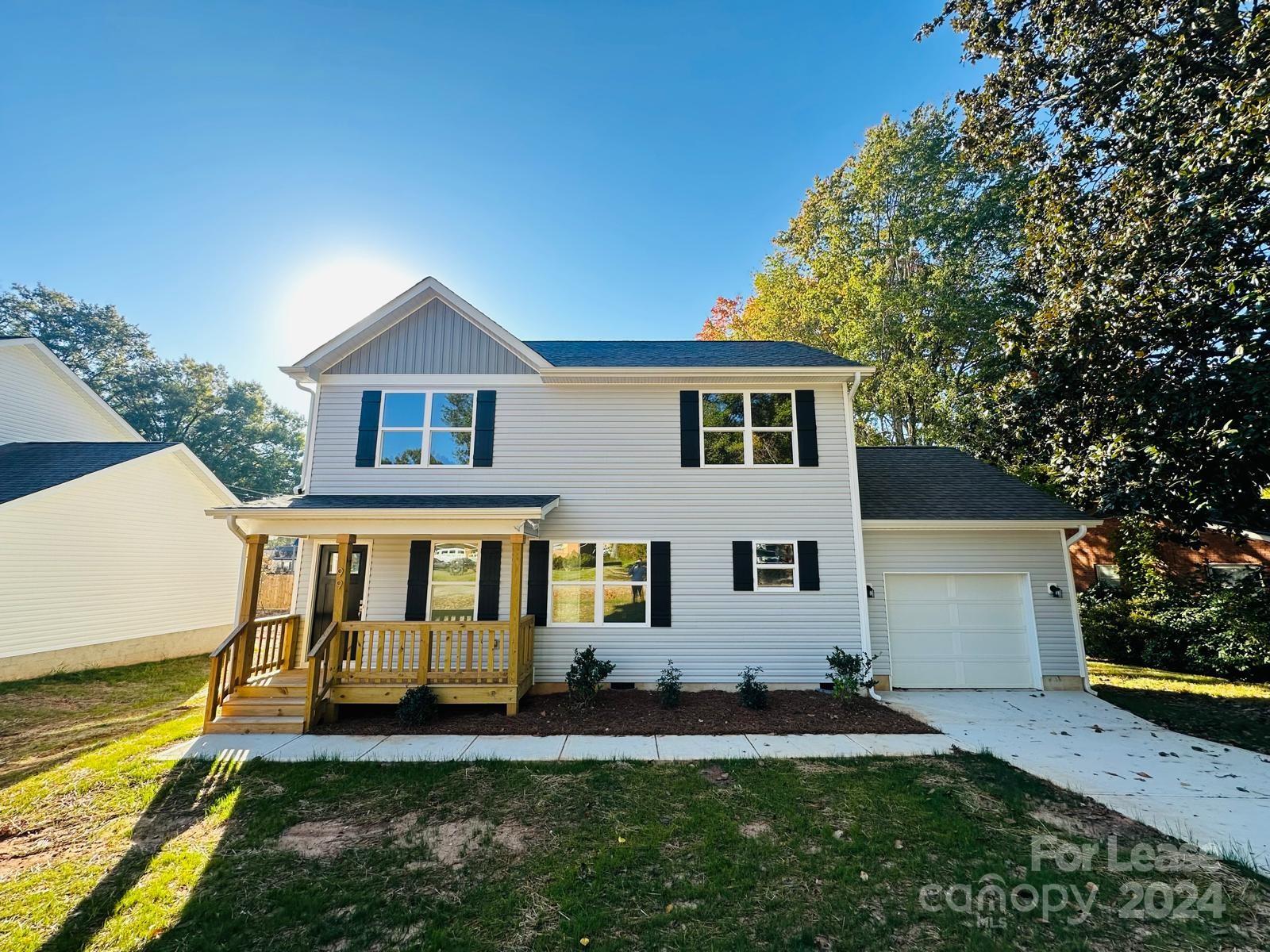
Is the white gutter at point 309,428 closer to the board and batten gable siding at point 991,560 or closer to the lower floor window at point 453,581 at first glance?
the lower floor window at point 453,581

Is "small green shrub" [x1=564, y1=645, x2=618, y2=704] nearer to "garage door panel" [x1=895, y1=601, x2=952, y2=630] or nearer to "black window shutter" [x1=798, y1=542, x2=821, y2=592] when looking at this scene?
"black window shutter" [x1=798, y1=542, x2=821, y2=592]

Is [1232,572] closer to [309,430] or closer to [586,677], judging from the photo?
[586,677]

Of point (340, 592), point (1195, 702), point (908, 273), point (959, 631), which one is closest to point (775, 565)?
point (959, 631)

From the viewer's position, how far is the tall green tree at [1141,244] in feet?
24.3

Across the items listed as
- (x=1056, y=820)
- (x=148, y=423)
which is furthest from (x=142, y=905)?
(x=148, y=423)

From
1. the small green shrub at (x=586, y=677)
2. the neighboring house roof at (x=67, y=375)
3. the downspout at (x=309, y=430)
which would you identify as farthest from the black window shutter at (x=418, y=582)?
the neighboring house roof at (x=67, y=375)

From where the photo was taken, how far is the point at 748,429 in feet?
Answer: 31.2

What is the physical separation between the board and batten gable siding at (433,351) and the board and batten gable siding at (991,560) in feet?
24.9

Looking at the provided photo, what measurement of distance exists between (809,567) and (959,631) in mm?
3125

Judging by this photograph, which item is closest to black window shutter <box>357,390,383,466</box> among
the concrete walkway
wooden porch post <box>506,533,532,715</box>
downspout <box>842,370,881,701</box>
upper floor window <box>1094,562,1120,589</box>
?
wooden porch post <box>506,533,532,715</box>

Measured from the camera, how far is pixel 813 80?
12391 millimetres

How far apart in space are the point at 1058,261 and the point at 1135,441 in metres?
3.74

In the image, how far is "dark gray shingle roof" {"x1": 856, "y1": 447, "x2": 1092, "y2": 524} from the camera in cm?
934

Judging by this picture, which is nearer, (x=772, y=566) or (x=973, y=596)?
(x=772, y=566)
